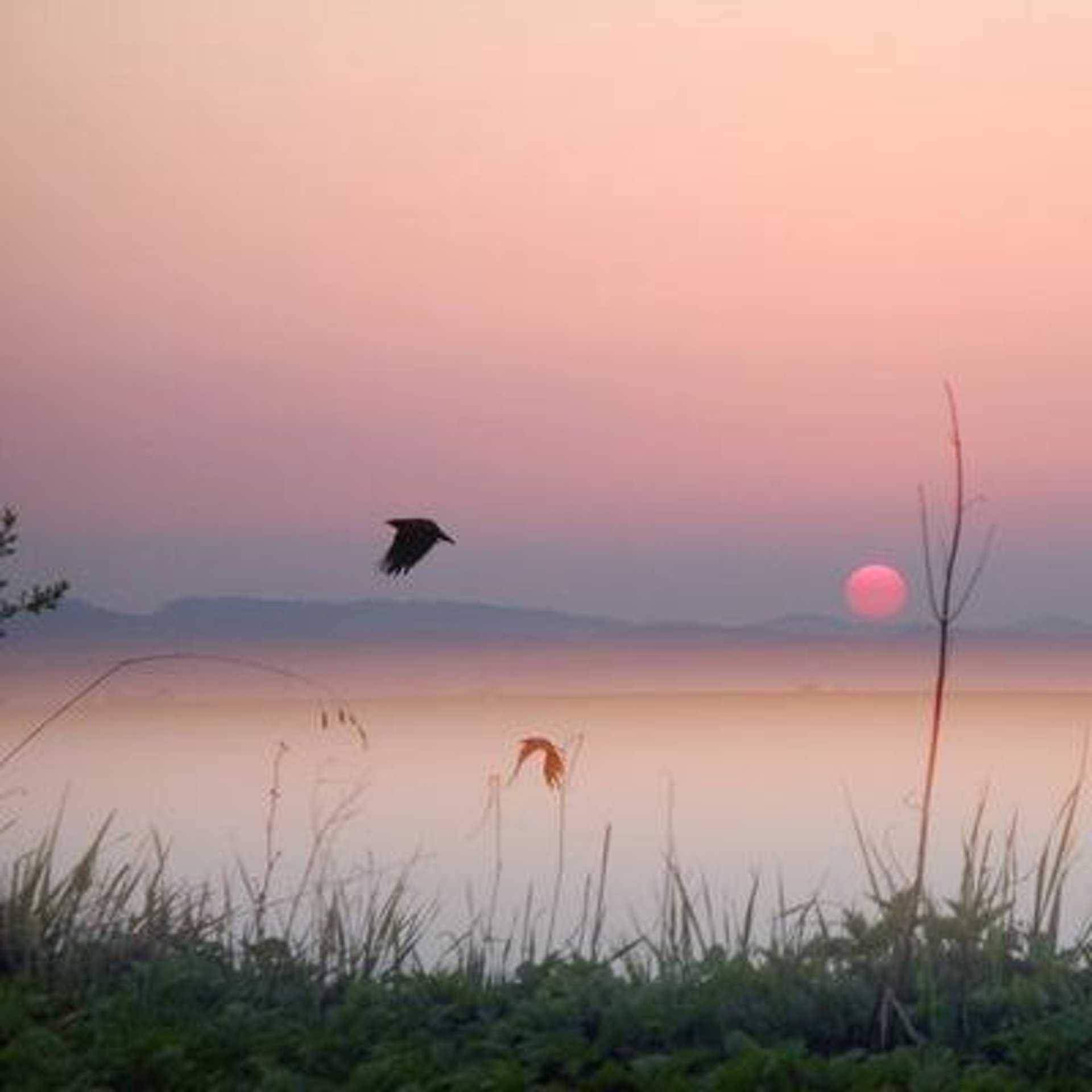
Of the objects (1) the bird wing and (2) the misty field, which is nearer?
(2) the misty field

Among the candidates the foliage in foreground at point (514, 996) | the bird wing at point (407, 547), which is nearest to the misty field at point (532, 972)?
the foliage in foreground at point (514, 996)

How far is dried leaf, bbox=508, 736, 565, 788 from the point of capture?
10758mm

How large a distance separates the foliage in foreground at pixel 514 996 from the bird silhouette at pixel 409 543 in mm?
1545

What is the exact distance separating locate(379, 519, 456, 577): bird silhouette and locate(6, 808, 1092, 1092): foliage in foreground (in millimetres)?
1545

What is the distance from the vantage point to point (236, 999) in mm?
10664

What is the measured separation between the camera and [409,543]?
10.0 m

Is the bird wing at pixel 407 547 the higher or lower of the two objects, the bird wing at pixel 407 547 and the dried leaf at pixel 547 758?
the higher

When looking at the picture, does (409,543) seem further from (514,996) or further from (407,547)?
(514,996)

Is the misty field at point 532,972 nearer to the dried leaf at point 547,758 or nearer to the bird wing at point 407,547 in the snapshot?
the dried leaf at point 547,758

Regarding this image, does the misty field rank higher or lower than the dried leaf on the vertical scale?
lower

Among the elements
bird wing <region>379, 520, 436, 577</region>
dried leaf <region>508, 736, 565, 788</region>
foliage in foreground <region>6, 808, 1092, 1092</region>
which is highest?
bird wing <region>379, 520, 436, 577</region>

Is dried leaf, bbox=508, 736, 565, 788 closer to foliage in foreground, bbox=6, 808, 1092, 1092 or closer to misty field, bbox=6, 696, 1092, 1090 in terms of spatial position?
misty field, bbox=6, 696, 1092, 1090

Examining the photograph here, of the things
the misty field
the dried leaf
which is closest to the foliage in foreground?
the misty field

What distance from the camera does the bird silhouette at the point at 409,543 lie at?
9.96 m
